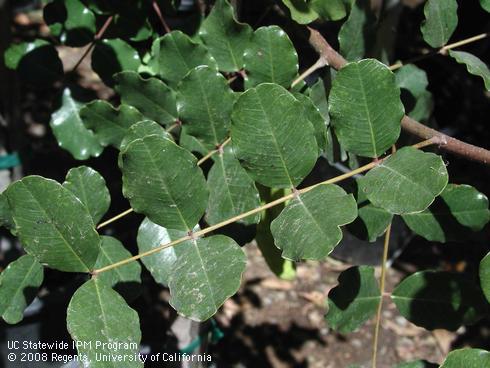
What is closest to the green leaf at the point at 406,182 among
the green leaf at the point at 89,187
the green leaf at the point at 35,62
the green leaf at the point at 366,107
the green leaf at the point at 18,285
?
the green leaf at the point at 366,107

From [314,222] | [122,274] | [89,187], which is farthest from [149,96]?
[314,222]

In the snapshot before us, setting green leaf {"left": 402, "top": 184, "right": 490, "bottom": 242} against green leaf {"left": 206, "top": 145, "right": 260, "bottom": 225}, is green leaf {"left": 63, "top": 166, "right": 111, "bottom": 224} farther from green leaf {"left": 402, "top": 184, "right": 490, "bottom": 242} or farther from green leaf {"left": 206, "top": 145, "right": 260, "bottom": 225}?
green leaf {"left": 402, "top": 184, "right": 490, "bottom": 242}

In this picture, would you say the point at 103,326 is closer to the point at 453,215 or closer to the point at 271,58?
the point at 271,58

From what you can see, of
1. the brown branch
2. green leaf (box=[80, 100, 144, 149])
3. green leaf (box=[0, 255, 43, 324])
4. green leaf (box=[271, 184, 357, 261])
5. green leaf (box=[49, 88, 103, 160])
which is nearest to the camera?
green leaf (box=[271, 184, 357, 261])

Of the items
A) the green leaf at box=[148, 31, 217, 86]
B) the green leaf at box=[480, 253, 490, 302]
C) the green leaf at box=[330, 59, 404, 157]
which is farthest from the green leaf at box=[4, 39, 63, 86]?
the green leaf at box=[480, 253, 490, 302]

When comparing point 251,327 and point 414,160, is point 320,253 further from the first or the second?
point 251,327

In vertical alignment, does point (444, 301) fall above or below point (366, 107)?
below
